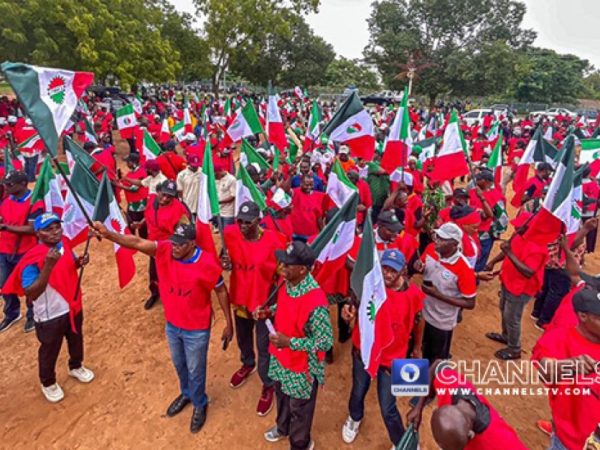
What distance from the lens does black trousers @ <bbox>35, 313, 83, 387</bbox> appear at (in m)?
4.07

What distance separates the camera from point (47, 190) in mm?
5363

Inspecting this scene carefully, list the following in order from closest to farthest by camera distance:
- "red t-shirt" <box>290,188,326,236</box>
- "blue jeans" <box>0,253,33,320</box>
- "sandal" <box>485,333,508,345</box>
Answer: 1. "blue jeans" <box>0,253,33,320</box>
2. "sandal" <box>485,333,508,345</box>
3. "red t-shirt" <box>290,188,326,236</box>

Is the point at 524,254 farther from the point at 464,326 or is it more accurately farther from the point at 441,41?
the point at 441,41

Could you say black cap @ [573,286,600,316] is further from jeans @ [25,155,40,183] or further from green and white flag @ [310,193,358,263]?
jeans @ [25,155,40,183]

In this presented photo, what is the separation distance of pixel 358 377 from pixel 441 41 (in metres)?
41.2

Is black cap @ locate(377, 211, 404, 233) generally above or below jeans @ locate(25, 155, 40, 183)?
above

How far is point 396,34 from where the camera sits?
3794cm

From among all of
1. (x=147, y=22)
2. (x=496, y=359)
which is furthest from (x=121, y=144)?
(x=496, y=359)

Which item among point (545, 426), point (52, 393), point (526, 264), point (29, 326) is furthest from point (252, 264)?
point (29, 326)

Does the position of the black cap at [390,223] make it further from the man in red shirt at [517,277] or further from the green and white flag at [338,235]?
the man in red shirt at [517,277]

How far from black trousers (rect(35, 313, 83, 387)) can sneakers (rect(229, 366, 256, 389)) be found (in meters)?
→ 1.86

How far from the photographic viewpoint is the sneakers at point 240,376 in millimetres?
4641

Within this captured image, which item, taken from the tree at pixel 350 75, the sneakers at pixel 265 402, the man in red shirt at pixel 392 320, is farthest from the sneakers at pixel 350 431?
the tree at pixel 350 75

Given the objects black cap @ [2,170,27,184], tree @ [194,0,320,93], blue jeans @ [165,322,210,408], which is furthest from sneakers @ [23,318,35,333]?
tree @ [194,0,320,93]
